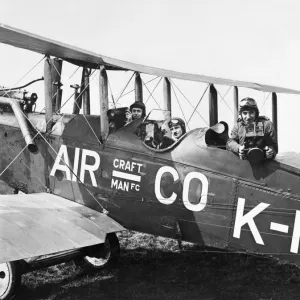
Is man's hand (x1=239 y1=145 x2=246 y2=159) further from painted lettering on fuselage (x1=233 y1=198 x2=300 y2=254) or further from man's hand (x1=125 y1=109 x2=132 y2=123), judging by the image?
man's hand (x1=125 y1=109 x2=132 y2=123)

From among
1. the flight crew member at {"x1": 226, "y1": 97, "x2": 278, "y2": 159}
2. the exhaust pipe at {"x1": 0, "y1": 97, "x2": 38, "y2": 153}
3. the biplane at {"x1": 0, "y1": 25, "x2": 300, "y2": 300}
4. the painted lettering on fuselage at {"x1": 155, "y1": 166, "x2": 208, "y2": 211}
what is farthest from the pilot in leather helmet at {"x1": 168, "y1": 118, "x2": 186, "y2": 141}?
the exhaust pipe at {"x1": 0, "y1": 97, "x2": 38, "y2": 153}

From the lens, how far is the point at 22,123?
6074 millimetres

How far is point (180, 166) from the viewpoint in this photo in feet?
15.6

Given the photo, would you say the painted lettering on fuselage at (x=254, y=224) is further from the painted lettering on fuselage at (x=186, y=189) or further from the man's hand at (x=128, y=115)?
the man's hand at (x=128, y=115)

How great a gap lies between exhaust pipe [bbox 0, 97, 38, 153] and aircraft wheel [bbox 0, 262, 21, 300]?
197 cm

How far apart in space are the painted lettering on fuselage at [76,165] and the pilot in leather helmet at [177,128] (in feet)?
3.57

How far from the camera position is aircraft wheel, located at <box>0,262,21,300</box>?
4457 mm

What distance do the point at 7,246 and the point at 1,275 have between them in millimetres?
932

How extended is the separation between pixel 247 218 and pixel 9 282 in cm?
272

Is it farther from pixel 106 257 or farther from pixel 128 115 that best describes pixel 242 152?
pixel 106 257

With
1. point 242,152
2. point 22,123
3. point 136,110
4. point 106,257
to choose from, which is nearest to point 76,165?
point 22,123

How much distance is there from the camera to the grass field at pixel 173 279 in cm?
482

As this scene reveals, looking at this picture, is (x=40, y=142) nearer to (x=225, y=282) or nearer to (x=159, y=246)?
(x=159, y=246)

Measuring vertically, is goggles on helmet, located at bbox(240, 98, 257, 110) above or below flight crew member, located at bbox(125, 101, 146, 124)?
above
